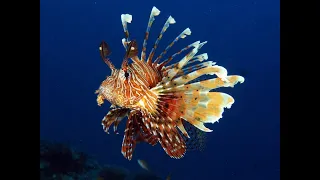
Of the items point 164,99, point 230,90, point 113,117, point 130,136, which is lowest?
point 130,136

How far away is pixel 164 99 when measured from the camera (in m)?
3.18

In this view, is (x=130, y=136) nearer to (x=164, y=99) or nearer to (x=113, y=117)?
Answer: (x=113, y=117)

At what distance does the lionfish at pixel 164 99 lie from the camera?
9.96ft

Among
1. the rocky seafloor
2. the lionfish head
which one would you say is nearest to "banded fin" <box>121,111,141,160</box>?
the lionfish head

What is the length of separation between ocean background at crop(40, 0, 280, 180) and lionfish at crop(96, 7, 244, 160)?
21773 mm

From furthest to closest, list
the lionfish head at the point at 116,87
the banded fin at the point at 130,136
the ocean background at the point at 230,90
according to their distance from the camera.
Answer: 1. the ocean background at the point at 230,90
2. the banded fin at the point at 130,136
3. the lionfish head at the point at 116,87

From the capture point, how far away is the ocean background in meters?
28.6

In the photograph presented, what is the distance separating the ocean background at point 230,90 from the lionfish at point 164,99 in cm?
2177

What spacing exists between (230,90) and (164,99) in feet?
73.0
